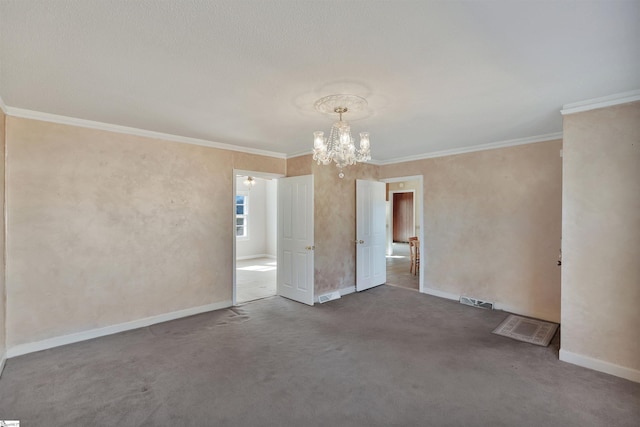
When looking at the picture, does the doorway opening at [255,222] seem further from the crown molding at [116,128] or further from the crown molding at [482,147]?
the crown molding at [482,147]

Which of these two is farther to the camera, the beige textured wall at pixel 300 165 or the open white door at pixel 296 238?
the beige textured wall at pixel 300 165

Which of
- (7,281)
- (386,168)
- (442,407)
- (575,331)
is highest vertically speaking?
(386,168)

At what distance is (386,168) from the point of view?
6.02 metres

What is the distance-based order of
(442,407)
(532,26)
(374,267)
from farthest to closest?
1. (374,267)
2. (442,407)
3. (532,26)

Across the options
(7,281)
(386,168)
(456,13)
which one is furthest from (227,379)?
(386,168)

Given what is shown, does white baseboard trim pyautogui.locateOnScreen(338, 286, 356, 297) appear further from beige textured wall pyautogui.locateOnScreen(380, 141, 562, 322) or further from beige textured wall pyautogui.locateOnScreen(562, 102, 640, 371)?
beige textured wall pyautogui.locateOnScreen(562, 102, 640, 371)

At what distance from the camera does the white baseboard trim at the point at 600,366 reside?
2.61 m

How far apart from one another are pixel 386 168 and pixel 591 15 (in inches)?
176

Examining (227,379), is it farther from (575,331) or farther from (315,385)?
(575,331)

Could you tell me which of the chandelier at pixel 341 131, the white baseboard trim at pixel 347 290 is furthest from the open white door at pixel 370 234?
Result: the chandelier at pixel 341 131

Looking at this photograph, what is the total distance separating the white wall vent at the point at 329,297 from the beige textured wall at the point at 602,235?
304cm

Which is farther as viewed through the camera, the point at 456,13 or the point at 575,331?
the point at 575,331

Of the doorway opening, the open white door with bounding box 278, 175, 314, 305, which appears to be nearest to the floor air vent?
the open white door with bounding box 278, 175, 314, 305

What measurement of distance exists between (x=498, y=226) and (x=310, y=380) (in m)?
3.60
